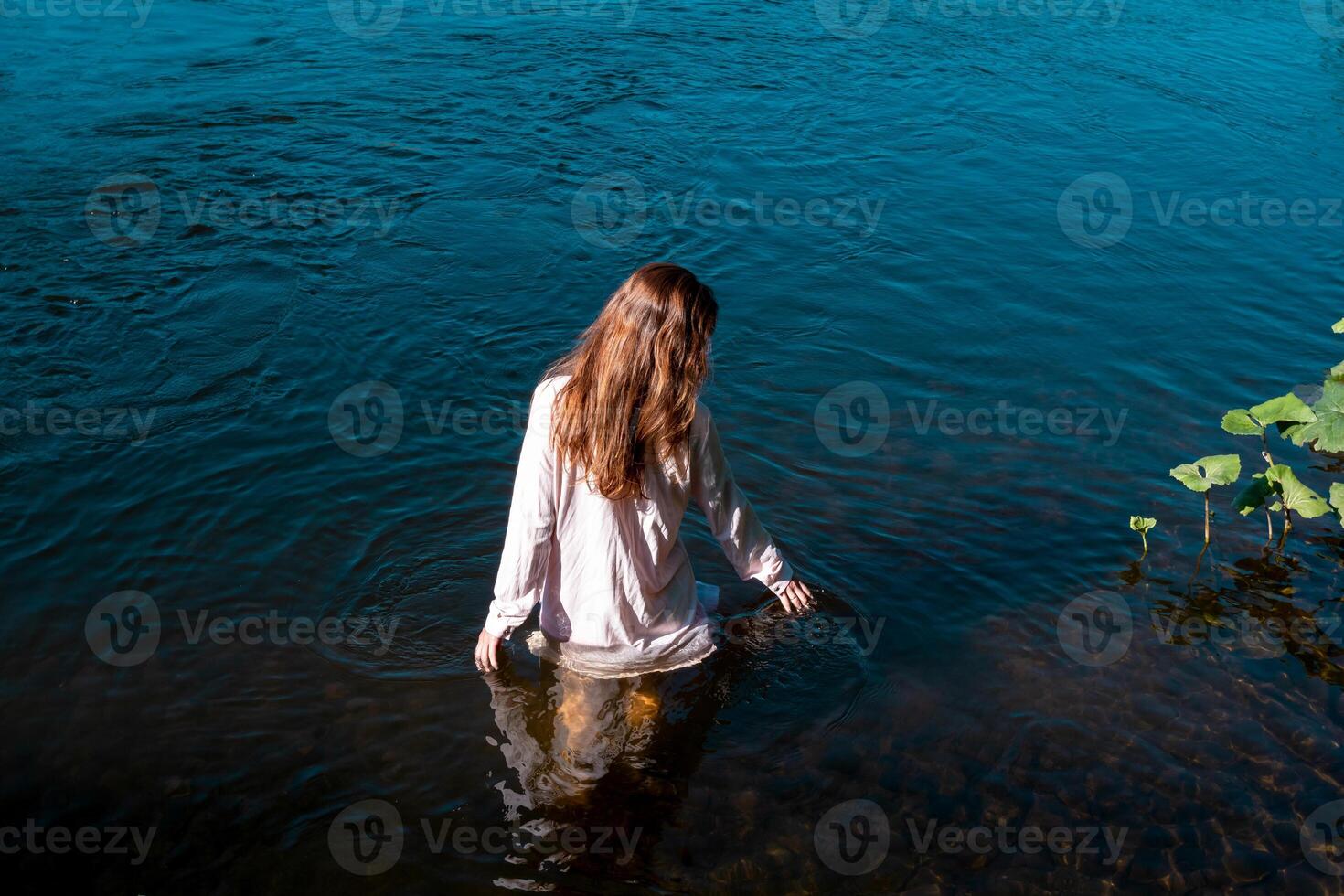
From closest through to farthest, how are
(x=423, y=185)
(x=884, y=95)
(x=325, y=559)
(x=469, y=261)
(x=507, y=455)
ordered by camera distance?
(x=325, y=559)
(x=507, y=455)
(x=469, y=261)
(x=423, y=185)
(x=884, y=95)

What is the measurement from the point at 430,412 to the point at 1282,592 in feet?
16.6

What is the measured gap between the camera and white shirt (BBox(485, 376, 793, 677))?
4.08m

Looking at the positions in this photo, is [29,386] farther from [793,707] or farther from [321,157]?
[793,707]

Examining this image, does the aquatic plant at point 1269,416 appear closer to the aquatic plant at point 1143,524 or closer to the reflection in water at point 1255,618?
the aquatic plant at point 1143,524

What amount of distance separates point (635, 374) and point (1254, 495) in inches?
162

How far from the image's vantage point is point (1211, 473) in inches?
240

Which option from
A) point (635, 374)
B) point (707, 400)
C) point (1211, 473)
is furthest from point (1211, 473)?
point (635, 374)

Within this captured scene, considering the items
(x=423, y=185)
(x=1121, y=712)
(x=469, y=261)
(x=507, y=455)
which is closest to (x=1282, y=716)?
(x=1121, y=712)

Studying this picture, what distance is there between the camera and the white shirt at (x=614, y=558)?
13.4 feet

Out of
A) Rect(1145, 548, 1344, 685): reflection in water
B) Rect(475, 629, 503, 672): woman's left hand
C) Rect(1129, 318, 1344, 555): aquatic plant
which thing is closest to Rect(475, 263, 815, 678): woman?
Rect(475, 629, 503, 672): woman's left hand

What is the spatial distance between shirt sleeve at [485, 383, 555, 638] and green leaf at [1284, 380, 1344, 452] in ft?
13.9

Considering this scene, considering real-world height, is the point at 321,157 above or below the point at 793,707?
above

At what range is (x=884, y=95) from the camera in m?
13.0

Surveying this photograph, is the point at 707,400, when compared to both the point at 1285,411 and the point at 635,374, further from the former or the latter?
the point at 635,374
